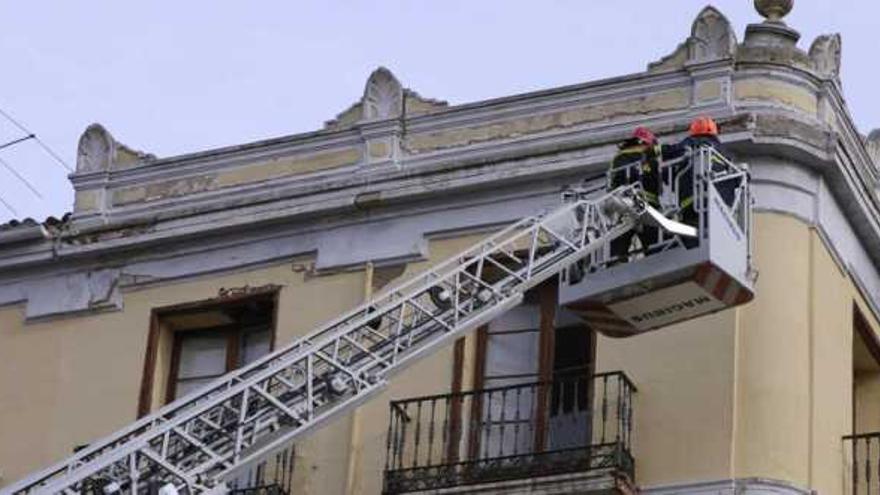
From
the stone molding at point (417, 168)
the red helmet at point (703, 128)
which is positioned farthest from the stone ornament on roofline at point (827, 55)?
the red helmet at point (703, 128)

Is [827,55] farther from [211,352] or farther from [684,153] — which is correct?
[211,352]

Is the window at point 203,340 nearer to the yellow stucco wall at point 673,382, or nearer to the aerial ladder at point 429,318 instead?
the yellow stucco wall at point 673,382

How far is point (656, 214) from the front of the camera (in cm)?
2272

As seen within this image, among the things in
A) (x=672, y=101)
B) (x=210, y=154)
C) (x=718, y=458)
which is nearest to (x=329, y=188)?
(x=210, y=154)

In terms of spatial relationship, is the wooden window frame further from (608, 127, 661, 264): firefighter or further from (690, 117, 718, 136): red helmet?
(690, 117, 718, 136): red helmet

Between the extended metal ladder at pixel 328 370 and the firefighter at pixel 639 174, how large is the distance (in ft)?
0.48

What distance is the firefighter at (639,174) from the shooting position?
2292cm

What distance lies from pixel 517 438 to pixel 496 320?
130 centimetres

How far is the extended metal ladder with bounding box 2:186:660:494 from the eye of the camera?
68.0 ft

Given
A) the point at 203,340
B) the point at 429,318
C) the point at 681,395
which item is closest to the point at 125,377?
the point at 203,340

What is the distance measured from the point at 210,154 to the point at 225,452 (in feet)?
23.4

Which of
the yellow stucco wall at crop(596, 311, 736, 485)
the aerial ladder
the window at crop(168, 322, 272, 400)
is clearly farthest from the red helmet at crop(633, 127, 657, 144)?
the window at crop(168, 322, 272, 400)

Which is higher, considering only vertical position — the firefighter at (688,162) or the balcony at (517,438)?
the firefighter at (688,162)

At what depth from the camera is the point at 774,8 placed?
86.2 ft
